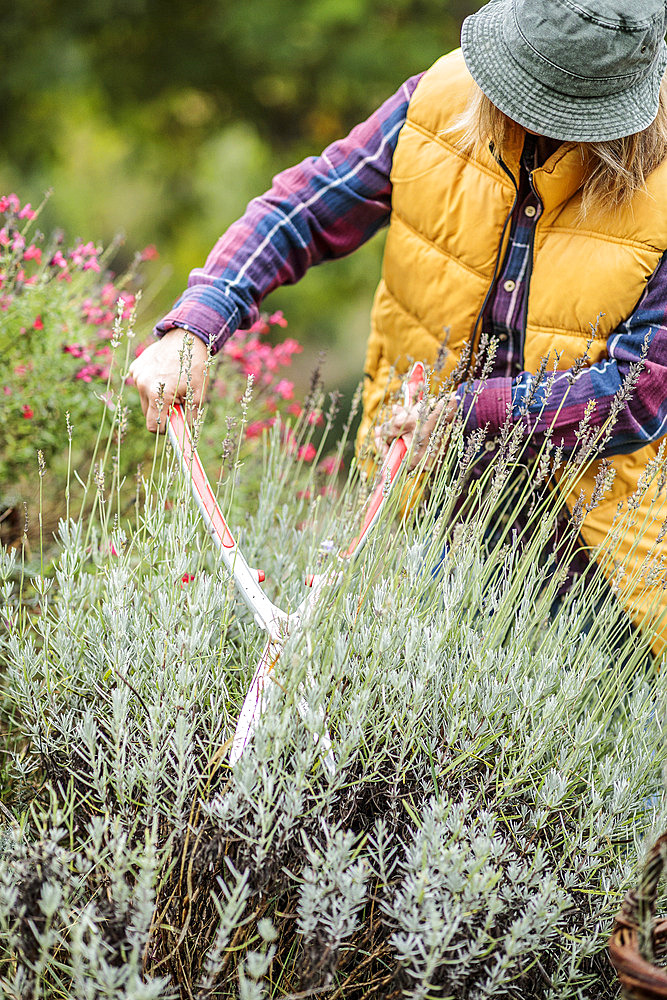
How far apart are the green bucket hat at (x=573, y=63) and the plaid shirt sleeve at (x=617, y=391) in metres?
0.37

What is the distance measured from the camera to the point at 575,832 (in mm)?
1566

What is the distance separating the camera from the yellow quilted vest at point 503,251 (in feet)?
6.07

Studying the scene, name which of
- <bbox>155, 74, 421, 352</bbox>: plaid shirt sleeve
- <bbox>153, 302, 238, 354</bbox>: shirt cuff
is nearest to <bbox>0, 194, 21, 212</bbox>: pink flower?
<bbox>155, 74, 421, 352</bbox>: plaid shirt sleeve

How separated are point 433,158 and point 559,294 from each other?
0.44 m

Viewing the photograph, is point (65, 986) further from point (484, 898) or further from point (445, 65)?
point (445, 65)

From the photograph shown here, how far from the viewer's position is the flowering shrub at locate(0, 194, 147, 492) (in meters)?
2.36

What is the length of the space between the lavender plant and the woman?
0.29 meters

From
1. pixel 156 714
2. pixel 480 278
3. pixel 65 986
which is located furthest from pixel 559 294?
pixel 65 986

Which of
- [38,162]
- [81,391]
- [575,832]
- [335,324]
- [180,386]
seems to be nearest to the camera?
[575,832]

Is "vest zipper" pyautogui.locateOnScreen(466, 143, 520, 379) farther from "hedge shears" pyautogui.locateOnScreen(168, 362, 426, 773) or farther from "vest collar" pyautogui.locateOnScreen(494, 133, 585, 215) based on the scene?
"hedge shears" pyautogui.locateOnScreen(168, 362, 426, 773)

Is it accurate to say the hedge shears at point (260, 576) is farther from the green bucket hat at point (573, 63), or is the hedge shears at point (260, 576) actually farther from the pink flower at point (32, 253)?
the pink flower at point (32, 253)

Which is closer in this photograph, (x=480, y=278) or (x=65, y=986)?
(x=65, y=986)

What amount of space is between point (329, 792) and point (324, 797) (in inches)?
1.6

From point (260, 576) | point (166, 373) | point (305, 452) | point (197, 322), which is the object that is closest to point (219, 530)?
point (260, 576)
